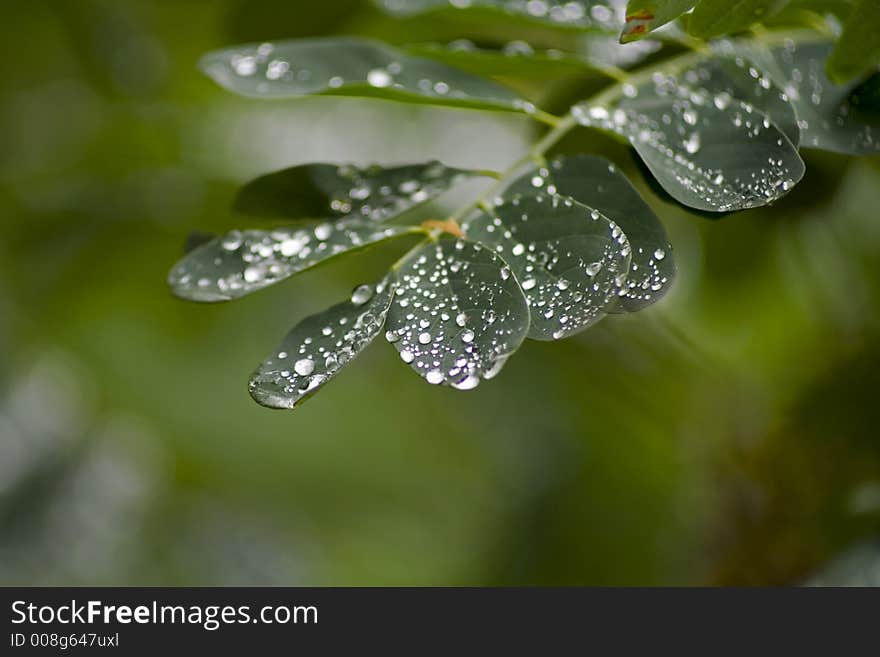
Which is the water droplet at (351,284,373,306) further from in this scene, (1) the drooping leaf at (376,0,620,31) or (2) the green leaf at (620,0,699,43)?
(1) the drooping leaf at (376,0,620,31)

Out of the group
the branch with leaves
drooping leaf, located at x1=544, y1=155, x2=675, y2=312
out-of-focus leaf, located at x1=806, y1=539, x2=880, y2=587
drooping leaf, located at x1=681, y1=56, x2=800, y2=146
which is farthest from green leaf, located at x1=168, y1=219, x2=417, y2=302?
out-of-focus leaf, located at x1=806, y1=539, x2=880, y2=587

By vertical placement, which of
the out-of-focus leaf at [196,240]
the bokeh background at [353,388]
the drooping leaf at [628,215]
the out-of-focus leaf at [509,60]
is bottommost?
the bokeh background at [353,388]

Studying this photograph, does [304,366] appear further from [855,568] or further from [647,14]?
[855,568]

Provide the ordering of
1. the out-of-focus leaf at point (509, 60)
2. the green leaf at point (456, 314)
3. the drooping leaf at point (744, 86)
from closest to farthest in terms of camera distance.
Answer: the green leaf at point (456, 314) < the drooping leaf at point (744, 86) < the out-of-focus leaf at point (509, 60)

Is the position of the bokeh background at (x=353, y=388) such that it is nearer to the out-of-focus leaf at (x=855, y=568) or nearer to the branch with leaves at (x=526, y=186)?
the out-of-focus leaf at (x=855, y=568)

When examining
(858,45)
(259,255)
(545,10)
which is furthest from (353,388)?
(858,45)

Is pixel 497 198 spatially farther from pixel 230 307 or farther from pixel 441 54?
pixel 230 307

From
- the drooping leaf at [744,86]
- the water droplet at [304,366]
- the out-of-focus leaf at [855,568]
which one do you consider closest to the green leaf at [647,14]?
the drooping leaf at [744,86]
